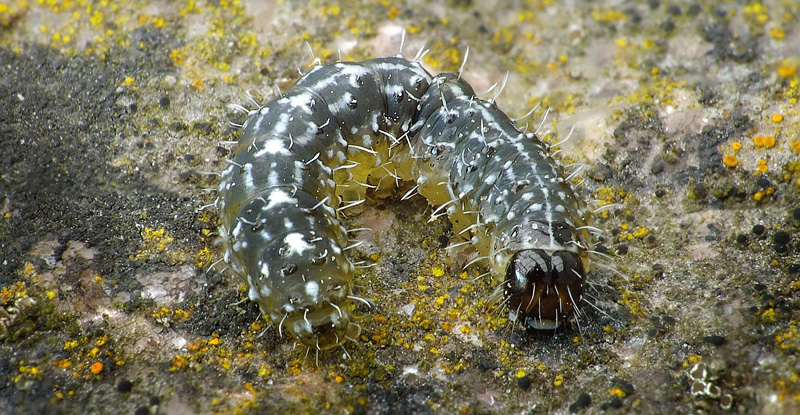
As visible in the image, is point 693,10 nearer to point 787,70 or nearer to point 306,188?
point 787,70

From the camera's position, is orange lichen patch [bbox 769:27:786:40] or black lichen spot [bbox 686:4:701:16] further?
black lichen spot [bbox 686:4:701:16]

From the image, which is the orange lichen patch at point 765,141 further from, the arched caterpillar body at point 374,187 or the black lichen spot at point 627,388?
the black lichen spot at point 627,388

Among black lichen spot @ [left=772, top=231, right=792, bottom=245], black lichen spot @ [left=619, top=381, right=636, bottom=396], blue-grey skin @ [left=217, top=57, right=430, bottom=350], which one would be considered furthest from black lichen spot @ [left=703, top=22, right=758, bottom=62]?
black lichen spot @ [left=619, top=381, right=636, bottom=396]

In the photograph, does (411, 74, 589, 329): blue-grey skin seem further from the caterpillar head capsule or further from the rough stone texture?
the rough stone texture

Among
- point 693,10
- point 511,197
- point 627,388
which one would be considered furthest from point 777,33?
point 627,388

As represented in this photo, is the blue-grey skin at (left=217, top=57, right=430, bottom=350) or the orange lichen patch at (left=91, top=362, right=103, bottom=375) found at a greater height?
the blue-grey skin at (left=217, top=57, right=430, bottom=350)

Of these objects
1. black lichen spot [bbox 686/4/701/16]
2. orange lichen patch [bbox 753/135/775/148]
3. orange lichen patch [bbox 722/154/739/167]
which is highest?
black lichen spot [bbox 686/4/701/16]

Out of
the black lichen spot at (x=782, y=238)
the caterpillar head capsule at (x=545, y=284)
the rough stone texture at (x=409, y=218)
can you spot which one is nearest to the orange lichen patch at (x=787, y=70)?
the rough stone texture at (x=409, y=218)

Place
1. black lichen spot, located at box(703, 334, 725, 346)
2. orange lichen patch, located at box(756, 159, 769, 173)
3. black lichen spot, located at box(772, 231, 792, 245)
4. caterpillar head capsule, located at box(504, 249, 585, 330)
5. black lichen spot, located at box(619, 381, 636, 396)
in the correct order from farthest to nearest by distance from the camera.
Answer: orange lichen patch, located at box(756, 159, 769, 173)
black lichen spot, located at box(772, 231, 792, 245)
caterpillar head capsule, located at box(504, 249, 585, 330)
black lichen spot, located at box(703, 334, 725, 346)
black lichen spot, located at box(619, 381, 636, 396)

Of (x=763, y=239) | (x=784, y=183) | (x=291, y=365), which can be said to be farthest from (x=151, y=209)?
(x=784, y=183)
